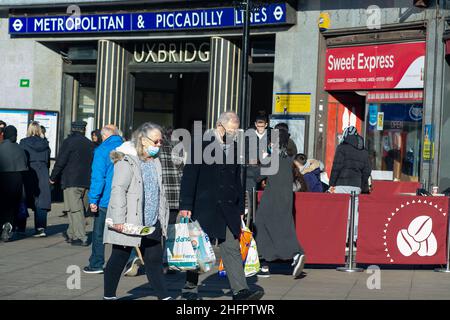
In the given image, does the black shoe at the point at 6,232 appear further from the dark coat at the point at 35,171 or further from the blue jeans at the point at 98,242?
the blue jeans at the point at 98,242

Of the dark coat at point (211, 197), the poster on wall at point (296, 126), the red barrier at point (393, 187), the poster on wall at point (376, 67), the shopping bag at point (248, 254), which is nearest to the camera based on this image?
the dark coat at point (211, 197)

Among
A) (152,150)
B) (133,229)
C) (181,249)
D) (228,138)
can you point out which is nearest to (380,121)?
(228,138)

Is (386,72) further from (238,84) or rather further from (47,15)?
(47,15)

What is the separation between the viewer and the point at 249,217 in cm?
1209

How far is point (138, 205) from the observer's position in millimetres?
9094

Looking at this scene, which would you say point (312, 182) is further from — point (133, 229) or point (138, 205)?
point (133, 229)

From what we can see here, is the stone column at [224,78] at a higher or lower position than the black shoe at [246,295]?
higher

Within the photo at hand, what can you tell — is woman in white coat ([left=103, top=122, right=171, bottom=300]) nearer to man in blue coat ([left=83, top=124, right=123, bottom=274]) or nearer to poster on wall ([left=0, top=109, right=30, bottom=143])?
man in blue coat ([left=83, top=124, right=123, bottom=274])

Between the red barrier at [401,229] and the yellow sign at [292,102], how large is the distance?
662 cm

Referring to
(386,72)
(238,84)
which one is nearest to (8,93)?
(238,84)

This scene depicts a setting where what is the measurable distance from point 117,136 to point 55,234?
16.1 ft

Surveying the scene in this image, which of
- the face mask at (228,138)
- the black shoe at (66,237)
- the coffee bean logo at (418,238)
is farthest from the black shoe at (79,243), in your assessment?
the face mask at (228,138)

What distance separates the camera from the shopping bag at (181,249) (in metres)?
9.45

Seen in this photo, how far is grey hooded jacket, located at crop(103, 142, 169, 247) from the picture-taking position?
9.03 m
